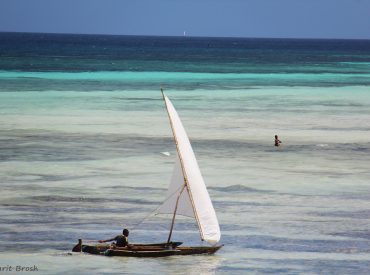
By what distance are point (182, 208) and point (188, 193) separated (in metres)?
0.61

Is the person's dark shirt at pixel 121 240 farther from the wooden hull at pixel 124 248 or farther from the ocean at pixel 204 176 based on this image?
the ocean at pixel 204 176

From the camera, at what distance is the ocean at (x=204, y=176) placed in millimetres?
25016

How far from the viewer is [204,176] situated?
3678cm

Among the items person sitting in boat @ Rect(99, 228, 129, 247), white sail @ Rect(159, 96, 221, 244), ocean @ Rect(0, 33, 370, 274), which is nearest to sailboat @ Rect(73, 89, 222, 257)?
white sail @ Rect(159, 96, 221, 244)

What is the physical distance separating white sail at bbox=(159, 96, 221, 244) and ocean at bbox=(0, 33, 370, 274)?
0.77m

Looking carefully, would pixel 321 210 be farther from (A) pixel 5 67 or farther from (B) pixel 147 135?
(A) pixel 5 67

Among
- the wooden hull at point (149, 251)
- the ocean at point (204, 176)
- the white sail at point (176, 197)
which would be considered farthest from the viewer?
the white sail at point (176, 197)

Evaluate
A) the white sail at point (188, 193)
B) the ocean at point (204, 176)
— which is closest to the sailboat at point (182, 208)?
the white sail at point (188, 193)

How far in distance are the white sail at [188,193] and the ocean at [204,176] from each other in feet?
2.52

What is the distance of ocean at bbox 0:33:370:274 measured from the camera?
25016mm

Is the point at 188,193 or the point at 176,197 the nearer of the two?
the point at 188,193

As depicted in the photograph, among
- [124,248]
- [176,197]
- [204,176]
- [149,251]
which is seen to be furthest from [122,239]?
[204,176]

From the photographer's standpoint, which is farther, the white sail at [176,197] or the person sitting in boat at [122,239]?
the white sail at [176,197]

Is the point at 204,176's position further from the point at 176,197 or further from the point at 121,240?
the point at 121,240
